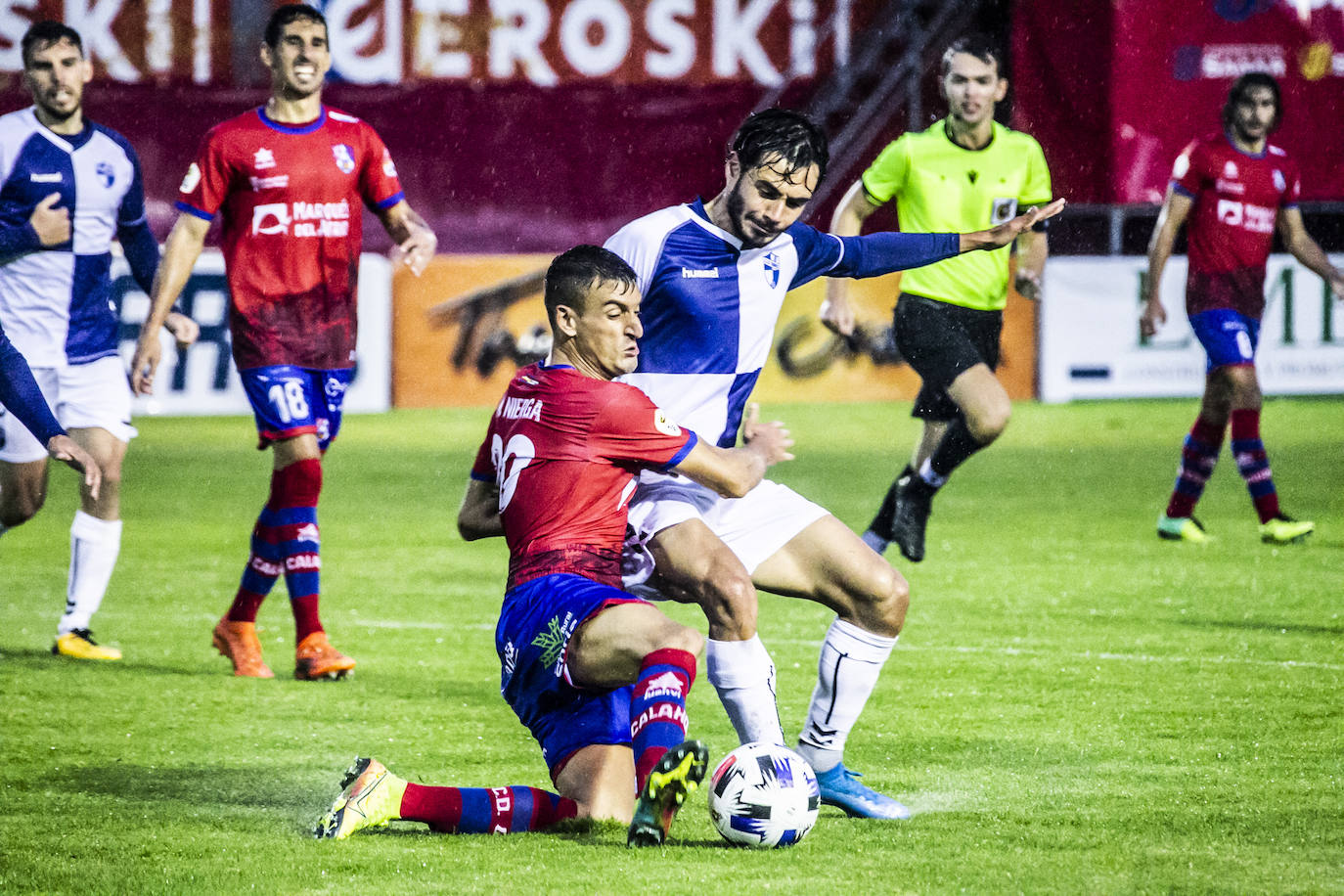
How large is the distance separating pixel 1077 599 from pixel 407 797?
4173mm

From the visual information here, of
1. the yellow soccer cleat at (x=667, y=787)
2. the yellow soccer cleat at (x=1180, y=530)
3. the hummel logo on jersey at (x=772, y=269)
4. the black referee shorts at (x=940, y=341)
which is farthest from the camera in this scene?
the yellow soccer cleat at (x=1180, y=530)

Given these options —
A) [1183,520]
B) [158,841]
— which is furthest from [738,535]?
[1183,520]

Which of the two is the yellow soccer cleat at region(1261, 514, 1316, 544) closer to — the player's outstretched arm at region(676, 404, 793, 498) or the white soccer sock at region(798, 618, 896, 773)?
the white soccer sock at region(798, 618, 896, 773)

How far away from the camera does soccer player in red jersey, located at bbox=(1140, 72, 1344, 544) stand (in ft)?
31.3

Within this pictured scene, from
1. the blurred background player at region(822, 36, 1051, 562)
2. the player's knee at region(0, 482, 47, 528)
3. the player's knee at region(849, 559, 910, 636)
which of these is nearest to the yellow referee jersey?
the blurred background player at region(822, 36, 1051, 562)

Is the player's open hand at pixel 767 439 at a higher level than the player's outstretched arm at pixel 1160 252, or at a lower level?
→ lower

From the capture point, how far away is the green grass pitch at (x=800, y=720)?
404cm

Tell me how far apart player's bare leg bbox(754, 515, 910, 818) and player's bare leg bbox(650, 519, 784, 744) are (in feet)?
0.76

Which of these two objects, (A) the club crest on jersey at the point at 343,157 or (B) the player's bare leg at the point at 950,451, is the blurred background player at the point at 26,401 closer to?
(A) the club crest on jersey at the point at 343,157

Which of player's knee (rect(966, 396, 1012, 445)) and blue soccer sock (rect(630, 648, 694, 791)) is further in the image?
player's knee (rect(966, 396, 1012, 445))

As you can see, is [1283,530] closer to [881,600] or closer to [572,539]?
[881,600]

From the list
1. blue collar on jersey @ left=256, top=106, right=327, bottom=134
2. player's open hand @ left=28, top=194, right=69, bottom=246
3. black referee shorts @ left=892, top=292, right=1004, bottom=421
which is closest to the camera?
blue collar on jersey @ left=256, top=106, right=327, bottom=134

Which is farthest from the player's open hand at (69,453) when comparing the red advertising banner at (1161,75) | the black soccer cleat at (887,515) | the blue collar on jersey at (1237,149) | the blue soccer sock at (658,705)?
the red advertising banner at (1161,75)

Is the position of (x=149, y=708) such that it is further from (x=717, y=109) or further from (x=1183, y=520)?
(x=717, y=109)
